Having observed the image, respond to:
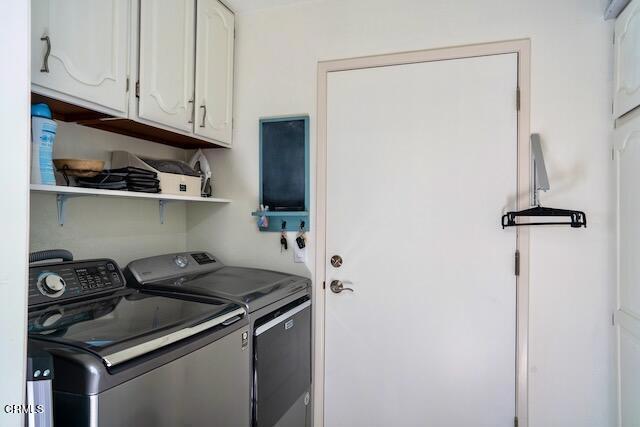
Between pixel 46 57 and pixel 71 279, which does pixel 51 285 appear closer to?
pixel 71 279

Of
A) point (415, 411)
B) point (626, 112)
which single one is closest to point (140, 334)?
point (415, 411)

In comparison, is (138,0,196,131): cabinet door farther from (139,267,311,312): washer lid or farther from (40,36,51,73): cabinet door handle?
(139,267,311,312): washer lid

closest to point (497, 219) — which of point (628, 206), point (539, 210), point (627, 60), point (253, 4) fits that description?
point (539, 210)

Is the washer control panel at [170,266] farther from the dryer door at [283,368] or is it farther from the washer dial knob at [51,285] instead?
the dryer door at [283,368]

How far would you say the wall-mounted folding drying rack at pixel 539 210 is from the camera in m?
1.63

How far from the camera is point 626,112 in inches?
60.7

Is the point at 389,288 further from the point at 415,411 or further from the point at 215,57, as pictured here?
the point at 215,57

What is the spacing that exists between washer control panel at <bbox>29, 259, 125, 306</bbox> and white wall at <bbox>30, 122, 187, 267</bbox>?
0.19 metres

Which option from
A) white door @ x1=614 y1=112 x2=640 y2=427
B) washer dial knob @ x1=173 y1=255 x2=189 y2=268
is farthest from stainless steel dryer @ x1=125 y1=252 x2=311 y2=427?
white door @ x1=614 y1=112 x2=640 y2=427

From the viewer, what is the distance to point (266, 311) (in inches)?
63.7

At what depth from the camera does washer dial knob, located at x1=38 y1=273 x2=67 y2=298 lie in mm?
1294

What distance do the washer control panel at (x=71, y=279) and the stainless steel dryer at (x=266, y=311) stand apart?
4.9 inches

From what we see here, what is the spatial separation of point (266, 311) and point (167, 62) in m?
1.18

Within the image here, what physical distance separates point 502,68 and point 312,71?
97 cm
